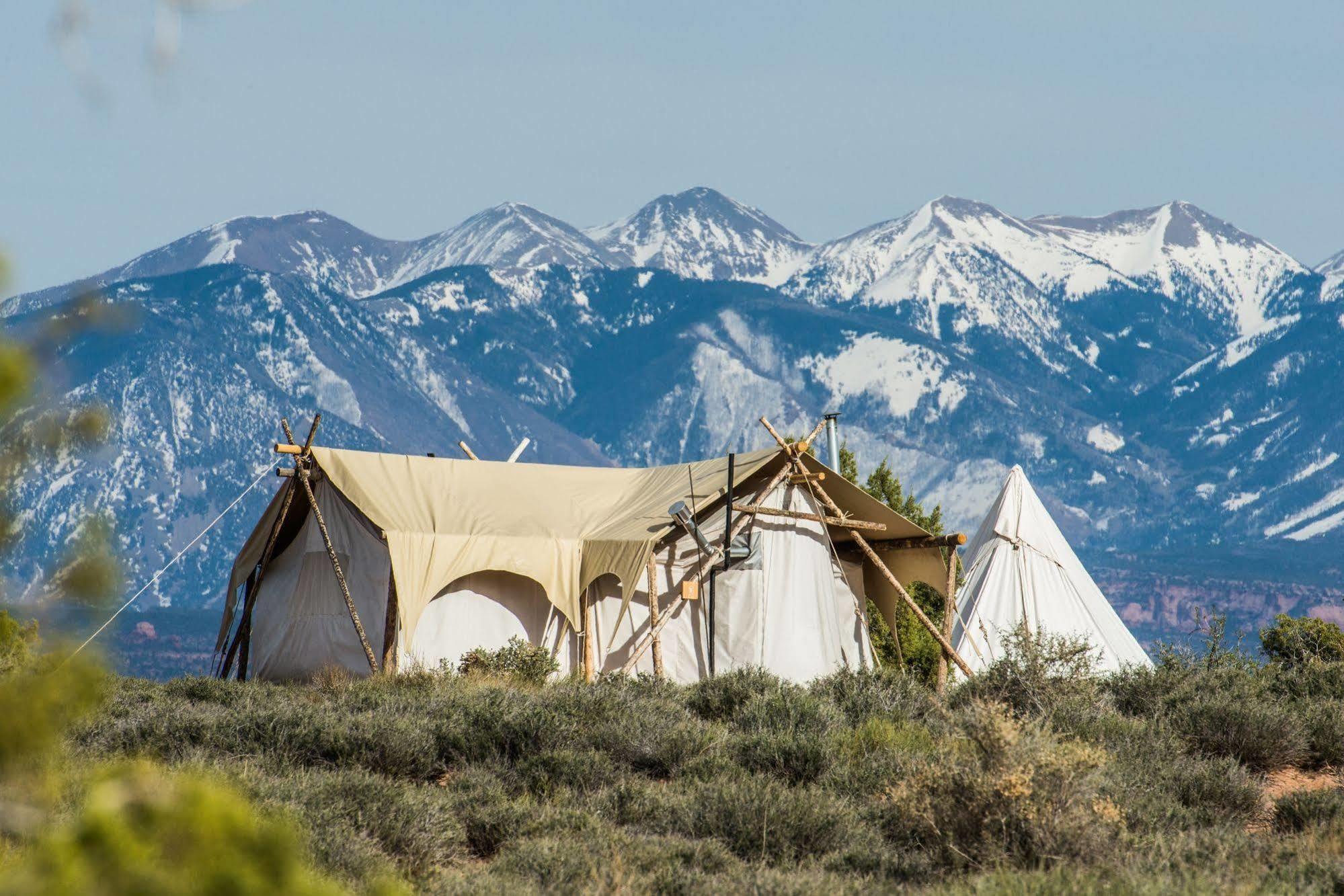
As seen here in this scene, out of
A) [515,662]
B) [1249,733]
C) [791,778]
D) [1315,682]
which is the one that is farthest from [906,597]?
[791,778]

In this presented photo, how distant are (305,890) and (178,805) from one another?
247 mm

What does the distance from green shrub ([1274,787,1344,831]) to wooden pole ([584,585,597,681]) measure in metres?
9.24

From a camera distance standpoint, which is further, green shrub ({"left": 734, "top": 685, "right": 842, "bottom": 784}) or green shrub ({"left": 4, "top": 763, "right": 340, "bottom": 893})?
green shrub ({"left": 734, "top": 685, "right": 842, "bottom": 784})

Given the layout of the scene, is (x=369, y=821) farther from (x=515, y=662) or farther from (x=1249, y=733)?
(x=515, y=662)

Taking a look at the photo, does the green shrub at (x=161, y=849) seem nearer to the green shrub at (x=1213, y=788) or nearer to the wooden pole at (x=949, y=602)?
the green shrub at (x=1213, y=788)

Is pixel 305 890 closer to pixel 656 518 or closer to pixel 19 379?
pixel 19 379

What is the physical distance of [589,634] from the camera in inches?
649

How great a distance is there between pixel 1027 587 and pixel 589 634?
865 cm

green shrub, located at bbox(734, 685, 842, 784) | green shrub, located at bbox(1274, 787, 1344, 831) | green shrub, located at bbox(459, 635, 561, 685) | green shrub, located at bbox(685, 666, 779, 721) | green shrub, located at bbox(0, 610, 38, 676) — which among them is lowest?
green shrub, located at bbox(1274, 787, 1344, 831)

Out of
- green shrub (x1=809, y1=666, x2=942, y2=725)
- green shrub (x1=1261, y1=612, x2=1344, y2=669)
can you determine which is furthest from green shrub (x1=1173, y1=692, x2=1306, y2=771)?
green shrub (x1=1261, y1=612, x2=1344, y2=669)

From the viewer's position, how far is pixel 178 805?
2.13 m

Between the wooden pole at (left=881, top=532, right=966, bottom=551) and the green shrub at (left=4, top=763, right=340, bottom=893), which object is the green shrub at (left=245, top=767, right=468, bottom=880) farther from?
the wooden pole at (left=881, top=532, right=966, bottom=551)

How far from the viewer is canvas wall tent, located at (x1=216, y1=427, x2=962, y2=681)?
16.1m

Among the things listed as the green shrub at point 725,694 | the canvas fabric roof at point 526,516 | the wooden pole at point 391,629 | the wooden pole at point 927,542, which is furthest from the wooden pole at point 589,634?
the green shrub at point 725,694
